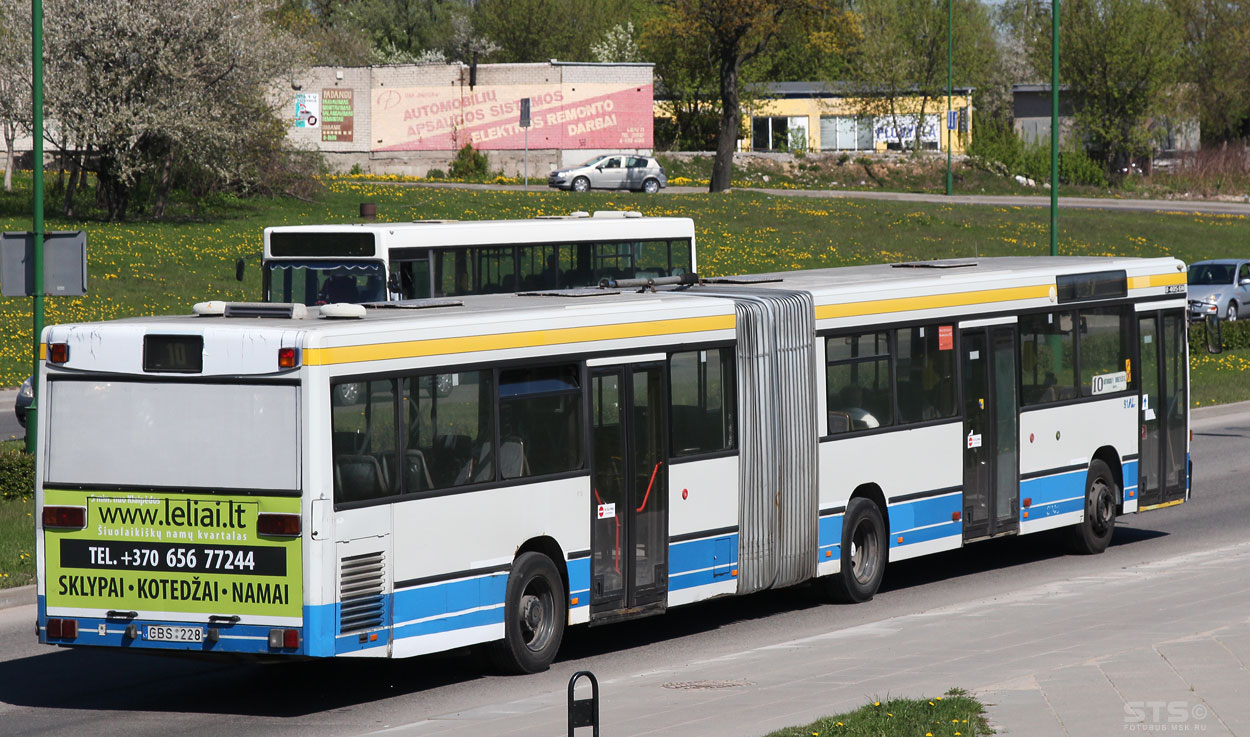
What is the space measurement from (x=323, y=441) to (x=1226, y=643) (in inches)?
228

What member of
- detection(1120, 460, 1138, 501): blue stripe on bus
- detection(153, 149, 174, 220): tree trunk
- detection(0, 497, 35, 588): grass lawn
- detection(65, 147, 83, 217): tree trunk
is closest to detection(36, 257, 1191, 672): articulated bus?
detection(1120, 460, 1138, 501): blue stripe on bus

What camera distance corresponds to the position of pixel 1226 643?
34.3 ft

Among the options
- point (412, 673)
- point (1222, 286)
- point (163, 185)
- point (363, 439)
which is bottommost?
point (412, 673)

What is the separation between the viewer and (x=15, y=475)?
1752cm

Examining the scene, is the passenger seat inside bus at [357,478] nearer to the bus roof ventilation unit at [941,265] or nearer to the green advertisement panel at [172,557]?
the green advertisement panel at [172,557]

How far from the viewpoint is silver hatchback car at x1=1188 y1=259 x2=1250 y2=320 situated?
3997 cm

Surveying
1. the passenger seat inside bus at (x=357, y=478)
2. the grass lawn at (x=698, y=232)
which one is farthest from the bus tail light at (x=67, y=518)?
the grass lawn at (x=698, y=232)

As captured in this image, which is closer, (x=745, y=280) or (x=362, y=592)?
(x=362, y=592)

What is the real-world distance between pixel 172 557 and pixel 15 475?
27.8 feet

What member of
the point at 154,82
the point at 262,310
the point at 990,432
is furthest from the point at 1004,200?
the point at 262,310

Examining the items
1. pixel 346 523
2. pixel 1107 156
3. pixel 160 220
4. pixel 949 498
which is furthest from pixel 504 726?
pixel 1107 156

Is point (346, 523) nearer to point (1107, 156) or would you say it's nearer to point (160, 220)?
point (160, 220)

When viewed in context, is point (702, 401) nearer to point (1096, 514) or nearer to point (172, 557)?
point (172, 557)

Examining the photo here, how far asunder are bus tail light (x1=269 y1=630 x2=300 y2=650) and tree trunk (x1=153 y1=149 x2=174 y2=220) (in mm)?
36872
